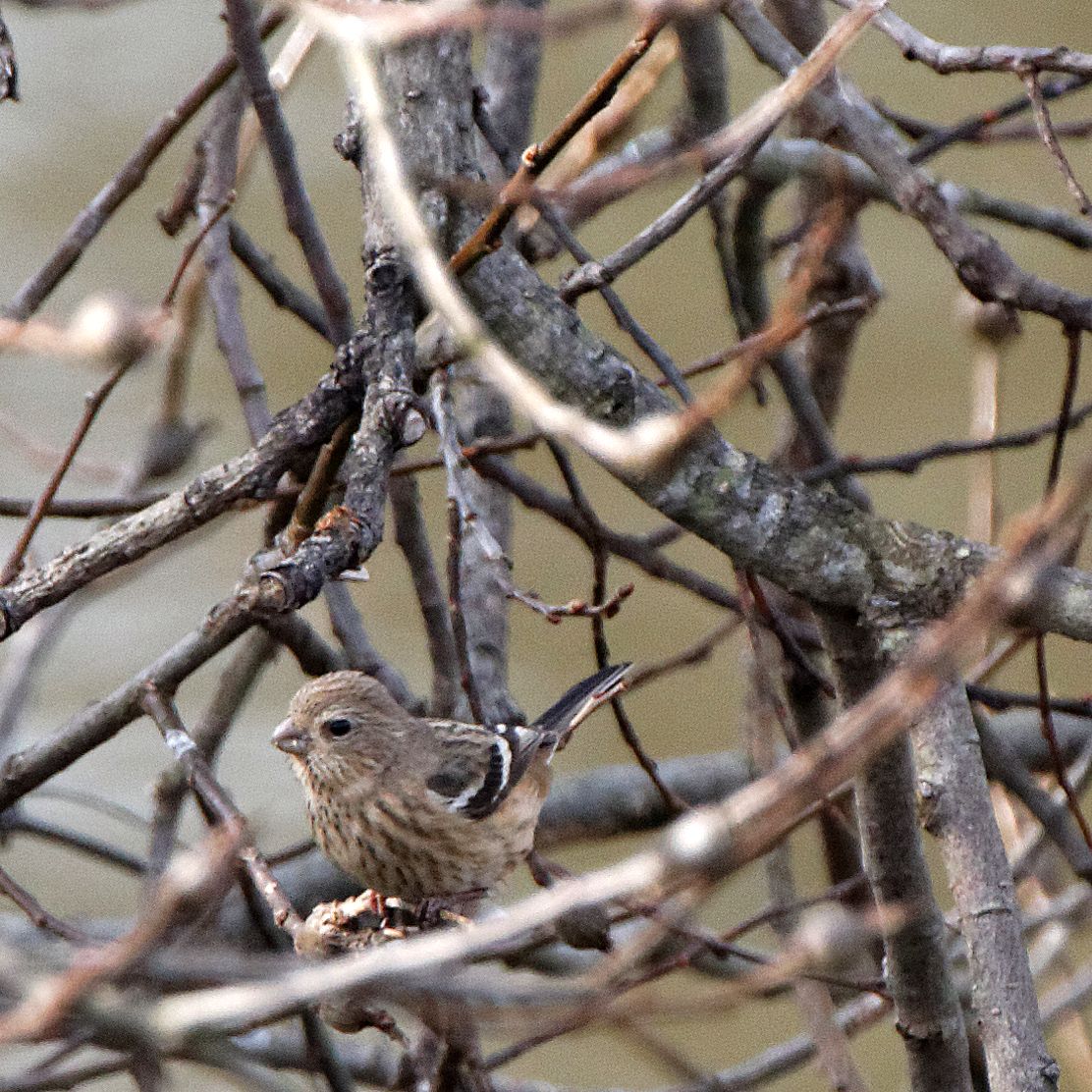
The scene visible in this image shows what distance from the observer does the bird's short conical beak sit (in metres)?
3.43

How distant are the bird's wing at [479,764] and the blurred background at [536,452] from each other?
267 centimetres

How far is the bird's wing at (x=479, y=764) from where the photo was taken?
3330 mm

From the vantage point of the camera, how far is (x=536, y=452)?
6.25 metres

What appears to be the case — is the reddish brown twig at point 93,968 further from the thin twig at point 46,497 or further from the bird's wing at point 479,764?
the bird's wing at point 479,764

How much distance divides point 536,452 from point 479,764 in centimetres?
296

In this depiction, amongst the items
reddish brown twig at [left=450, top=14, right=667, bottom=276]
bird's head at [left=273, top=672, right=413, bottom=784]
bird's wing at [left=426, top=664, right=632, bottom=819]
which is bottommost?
reddish brown twig at [left=450, top=14, right=667, bottom=276]

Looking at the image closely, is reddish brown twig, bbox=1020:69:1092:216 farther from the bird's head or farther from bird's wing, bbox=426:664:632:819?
the bird's head

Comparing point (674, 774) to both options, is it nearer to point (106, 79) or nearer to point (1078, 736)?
point (1078, 736)

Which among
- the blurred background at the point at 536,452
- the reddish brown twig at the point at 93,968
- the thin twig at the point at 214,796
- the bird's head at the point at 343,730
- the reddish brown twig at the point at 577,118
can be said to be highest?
the blurred background at the point at 536,452

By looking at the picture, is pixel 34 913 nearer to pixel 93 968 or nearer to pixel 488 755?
pixel 488 755

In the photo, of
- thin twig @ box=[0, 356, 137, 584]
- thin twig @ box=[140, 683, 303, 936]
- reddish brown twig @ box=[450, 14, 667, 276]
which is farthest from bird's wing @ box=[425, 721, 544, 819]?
reddish brown twig @ box=[450, 14, 667, 276]

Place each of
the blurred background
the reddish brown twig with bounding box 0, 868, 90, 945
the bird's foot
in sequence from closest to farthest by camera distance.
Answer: the reddish brown twig with bounding box 0, 868, 90, 945, the bird's foot, the blurred background

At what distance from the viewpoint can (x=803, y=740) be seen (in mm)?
3582

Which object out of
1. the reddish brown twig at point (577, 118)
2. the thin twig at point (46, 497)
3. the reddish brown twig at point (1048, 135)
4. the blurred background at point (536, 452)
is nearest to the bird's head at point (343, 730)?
the thin twig at point (46, 497)
